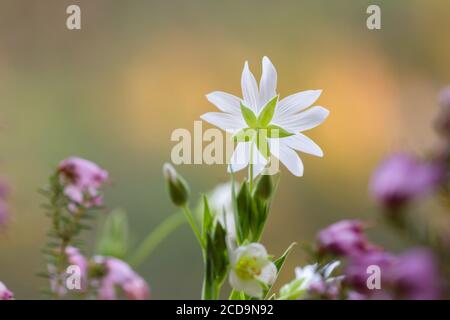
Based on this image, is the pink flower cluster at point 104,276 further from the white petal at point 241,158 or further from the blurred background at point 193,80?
the blurred background at point 193,80

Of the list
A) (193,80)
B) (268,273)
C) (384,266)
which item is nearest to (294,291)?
(268,273)

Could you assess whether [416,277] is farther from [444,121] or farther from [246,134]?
[246,134]

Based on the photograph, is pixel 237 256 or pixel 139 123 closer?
pixel 237 256

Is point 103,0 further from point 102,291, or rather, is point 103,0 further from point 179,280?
point 102,291

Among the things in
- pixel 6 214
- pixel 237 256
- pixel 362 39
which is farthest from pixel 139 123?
pixel 237 256

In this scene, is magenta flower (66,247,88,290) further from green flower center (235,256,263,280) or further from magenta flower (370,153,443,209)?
magenta flower (370,153,443,209)

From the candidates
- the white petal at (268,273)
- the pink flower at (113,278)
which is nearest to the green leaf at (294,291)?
the white petal at (268,273)

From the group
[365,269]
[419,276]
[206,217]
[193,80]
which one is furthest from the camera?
[193,80]
